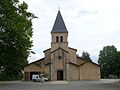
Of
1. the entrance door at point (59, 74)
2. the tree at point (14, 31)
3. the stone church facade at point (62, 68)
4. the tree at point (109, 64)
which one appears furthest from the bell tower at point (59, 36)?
the tree at point (109, 64)

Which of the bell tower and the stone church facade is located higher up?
the bell tower

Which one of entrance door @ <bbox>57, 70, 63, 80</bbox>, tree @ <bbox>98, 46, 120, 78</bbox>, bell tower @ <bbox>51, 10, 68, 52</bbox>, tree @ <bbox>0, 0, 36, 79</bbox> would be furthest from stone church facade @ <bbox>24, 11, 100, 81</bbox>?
tree @ <bbox>98, 46, 120, 78</bbox>

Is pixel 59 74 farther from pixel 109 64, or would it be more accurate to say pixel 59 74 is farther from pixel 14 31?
pixel 109 64

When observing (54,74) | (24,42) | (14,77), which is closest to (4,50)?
(24,42)

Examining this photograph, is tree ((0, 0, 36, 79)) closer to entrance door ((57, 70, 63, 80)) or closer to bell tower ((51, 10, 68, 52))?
entrance door ((57, 70, 63, 80))

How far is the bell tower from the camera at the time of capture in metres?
74.3

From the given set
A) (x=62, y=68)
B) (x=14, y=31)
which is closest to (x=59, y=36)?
(x=62, y=68)

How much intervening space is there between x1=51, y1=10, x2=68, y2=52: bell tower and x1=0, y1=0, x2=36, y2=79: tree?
32.4 m

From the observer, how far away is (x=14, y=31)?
121 feet

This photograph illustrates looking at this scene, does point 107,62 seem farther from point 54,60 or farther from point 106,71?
point 54,60

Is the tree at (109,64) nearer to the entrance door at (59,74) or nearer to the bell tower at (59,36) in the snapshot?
the bell tower at (59,36)

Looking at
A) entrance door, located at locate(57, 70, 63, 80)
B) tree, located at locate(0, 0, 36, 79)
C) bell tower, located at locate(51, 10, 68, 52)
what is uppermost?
bell tower, located at locate(51, 10, 68, 52)

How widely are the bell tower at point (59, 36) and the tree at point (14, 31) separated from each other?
3237cm

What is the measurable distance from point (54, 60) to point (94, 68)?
9.14m
